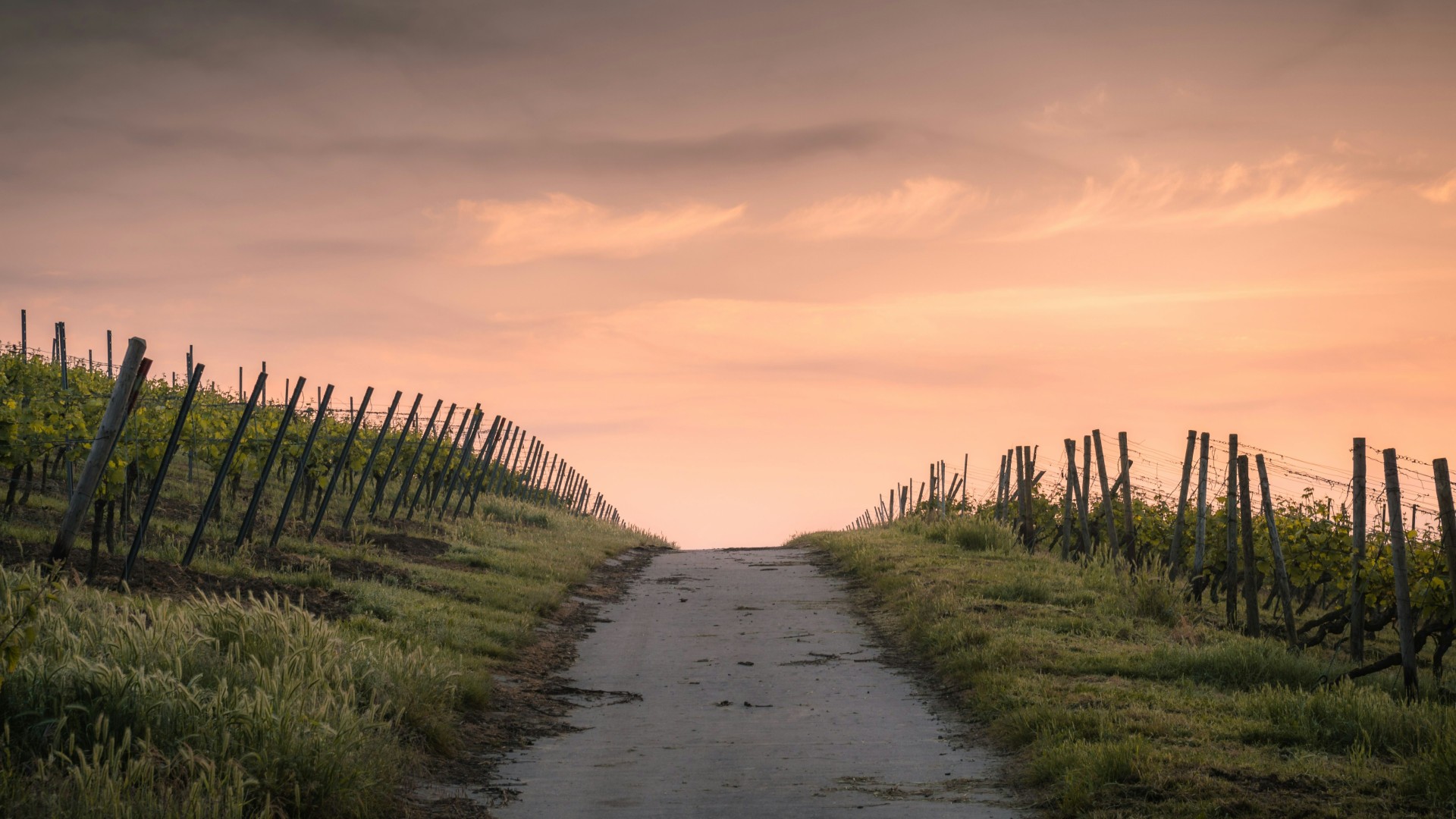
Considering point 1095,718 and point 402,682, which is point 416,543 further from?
point 1095,718

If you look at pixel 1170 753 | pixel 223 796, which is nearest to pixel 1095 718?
pixel 1170 753

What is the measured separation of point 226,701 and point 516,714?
117 inches

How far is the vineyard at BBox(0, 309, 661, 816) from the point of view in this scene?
560 centimetres

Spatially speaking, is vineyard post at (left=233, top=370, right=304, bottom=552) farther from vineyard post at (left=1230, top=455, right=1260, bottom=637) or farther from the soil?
vineyard post at (left=1230, top=455, right=1260, bottom=637)

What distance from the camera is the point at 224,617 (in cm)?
831

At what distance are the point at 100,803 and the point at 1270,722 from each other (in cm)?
706

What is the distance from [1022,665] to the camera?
395 inches

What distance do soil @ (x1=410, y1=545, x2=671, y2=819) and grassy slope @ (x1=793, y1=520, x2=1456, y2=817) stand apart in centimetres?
329

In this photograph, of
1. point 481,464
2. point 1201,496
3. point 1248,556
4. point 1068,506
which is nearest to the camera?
point 1248,556

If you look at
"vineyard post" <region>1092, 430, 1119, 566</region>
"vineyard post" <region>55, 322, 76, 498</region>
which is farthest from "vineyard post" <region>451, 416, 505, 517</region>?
"vineyard post" <region>1092, 430, 1119, 566</region>

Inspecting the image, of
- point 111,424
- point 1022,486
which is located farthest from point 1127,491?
point 111,424

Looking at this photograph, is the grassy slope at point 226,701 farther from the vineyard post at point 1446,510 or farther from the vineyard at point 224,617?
the vineyard post at point 1446,510

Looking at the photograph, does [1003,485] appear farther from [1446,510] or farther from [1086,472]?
[1446,510]

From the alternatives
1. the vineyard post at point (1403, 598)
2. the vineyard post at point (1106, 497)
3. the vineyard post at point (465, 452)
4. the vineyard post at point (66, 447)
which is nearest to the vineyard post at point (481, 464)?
the vineyard post at point (465, 452)
